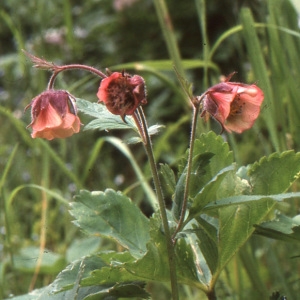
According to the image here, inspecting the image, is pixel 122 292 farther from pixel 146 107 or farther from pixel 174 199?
pixel 146 107

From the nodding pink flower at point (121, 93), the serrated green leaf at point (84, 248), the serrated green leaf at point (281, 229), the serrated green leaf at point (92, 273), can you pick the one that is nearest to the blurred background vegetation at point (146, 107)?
the serrated green leaf at point (84, 248)

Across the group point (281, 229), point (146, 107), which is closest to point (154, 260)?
point (281, 229)

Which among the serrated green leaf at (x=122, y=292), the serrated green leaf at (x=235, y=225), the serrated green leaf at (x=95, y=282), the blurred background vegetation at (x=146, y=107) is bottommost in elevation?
the serrated green leaf at (x=122, y=292)

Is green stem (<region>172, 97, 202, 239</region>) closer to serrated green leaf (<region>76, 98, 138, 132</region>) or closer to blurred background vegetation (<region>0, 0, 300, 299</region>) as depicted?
serrated green leaf (<region>76, 98, 138, 132</region>)

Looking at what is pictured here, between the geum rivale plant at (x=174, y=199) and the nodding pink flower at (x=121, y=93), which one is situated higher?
the nodding pink flower at (x=121, y=93)

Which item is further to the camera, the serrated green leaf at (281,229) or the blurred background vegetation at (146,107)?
the blurred background vegetation at (146,107)

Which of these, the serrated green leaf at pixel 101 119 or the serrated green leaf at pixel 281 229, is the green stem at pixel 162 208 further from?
the serrated green leaf at pixel 281 229

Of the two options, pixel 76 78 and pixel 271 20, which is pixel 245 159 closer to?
pixel 76 78

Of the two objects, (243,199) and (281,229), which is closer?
(243,199)
